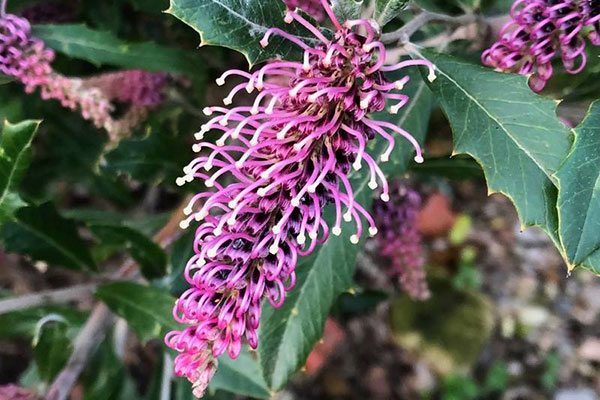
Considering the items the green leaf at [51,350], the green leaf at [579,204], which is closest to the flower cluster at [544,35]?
the green leaf at [579,204]

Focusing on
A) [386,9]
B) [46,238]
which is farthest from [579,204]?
[46,238]

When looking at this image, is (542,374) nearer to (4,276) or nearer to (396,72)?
(396,72)

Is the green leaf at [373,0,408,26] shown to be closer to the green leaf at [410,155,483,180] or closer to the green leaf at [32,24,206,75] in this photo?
the green leaf at [410,155,483,180]

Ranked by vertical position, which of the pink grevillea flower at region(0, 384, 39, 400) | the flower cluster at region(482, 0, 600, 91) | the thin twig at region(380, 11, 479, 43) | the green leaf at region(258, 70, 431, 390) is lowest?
the pink grevillea flower at region(0, 384, 39, 400)

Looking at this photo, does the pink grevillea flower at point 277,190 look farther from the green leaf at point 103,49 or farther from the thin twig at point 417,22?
the green leaf at point 103,49

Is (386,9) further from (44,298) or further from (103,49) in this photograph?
(44,298)

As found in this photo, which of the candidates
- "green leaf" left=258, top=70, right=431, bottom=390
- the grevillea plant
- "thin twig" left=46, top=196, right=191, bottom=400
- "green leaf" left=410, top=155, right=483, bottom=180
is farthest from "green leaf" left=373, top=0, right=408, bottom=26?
"thin twig" left=46, top=196, right=191, bottom=400
